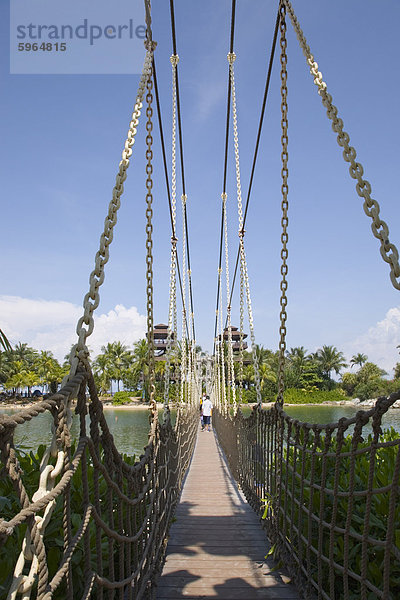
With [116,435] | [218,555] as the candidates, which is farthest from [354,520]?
[116,435]

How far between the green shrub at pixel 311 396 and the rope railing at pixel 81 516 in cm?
3543

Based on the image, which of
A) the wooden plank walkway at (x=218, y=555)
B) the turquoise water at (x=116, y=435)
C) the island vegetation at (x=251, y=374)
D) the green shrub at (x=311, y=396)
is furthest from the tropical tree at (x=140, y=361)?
the wooden plank walkway at (x=218, y=555)

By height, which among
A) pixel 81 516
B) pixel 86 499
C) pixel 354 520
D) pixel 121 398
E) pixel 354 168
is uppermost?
pixel 354 168

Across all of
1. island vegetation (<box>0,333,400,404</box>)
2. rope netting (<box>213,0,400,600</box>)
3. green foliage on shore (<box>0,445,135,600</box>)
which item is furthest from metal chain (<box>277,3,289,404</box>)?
island vegetation (<box>0,333,400,404</box>)

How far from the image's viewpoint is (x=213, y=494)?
3.99m

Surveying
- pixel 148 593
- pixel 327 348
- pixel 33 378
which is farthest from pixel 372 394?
pixel 148 593

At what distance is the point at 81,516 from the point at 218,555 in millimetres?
1119

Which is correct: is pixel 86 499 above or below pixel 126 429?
above

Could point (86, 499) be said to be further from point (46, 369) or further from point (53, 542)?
point (46, 369)

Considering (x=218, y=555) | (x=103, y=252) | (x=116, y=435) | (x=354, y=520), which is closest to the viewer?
(x=103, y=252)

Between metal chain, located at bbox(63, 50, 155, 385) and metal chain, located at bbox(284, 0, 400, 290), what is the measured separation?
2.53ft

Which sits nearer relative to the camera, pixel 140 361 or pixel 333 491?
pixel 333 491

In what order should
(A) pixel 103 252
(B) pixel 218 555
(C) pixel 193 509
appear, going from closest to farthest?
(A) pixel 103 252
(B) pixel 218 555
(C) pixel 193 509

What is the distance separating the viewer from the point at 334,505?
149 centimetres
